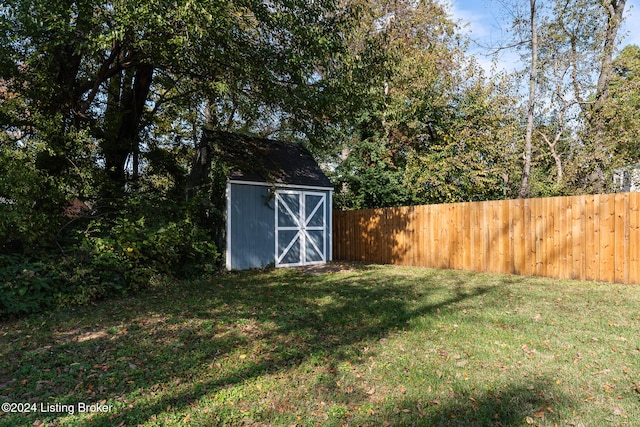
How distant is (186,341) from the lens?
4344 mm

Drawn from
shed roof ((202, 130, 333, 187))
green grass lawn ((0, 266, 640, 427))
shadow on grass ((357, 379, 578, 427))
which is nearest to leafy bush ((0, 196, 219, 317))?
green grass lawn ((0, 266, 640, 427))

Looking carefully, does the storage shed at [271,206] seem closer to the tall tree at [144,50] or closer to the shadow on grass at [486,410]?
the tall tree at [144,50]

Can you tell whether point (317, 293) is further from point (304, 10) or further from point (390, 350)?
point (304, 10)

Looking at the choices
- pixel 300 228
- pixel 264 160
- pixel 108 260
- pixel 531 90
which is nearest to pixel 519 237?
pixel 531 90

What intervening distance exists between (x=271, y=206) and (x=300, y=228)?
4.08 ft

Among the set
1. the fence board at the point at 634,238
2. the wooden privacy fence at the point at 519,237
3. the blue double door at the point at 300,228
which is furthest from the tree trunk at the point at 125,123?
the fence board at the point at 634,238

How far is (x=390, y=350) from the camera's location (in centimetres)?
400

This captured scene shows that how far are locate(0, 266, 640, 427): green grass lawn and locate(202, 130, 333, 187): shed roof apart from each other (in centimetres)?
492

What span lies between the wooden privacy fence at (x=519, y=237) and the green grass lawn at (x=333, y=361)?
5.66 feet

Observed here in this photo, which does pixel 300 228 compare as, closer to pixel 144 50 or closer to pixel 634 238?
pixel 144 50

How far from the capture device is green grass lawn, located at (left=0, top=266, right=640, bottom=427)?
2.80 metres

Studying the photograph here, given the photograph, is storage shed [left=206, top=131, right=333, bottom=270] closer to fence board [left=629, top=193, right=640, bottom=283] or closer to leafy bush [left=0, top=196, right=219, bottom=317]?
leafy bush [left=0, top=196, right=219, bottom=317]

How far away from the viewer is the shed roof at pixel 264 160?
35.0 feet

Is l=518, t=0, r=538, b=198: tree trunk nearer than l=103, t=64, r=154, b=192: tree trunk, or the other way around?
l=103, t=64, r=154, b=192: tree trunk
